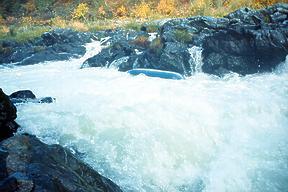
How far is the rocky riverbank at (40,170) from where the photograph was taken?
9.82ft

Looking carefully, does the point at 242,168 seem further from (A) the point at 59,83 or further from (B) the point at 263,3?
(B) the point at 263,3

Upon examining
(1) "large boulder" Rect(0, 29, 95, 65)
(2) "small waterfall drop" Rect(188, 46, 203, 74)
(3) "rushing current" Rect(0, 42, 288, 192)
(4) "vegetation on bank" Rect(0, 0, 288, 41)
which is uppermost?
(3) "rushing current" Rect(0, 42, 288, 192)

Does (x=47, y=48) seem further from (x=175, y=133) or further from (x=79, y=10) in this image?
(x=79, y=10)

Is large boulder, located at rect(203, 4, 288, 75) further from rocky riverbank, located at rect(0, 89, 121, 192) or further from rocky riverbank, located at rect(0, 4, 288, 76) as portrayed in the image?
rocky riverbank, located at rect(0, 89, 121, 192)

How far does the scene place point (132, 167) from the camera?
204 inches

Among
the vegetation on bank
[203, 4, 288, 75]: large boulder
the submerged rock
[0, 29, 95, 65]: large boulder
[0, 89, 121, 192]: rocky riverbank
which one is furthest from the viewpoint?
the vegetation on bank

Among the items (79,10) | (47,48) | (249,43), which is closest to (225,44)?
(249,43)

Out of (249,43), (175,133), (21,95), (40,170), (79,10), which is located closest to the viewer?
(40,170)

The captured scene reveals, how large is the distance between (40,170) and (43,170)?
1.2 inches

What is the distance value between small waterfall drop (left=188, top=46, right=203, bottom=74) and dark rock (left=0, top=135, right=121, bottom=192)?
8.57m

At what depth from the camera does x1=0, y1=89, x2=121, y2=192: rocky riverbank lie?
299 centimetres

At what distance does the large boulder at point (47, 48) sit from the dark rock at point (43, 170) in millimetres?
13680

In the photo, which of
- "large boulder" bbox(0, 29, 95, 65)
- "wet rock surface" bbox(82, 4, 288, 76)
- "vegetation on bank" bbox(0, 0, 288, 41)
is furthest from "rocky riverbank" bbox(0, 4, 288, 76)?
"vegetation on bank" bbox(0, 0, 288, 41)

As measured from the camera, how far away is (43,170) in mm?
3285
